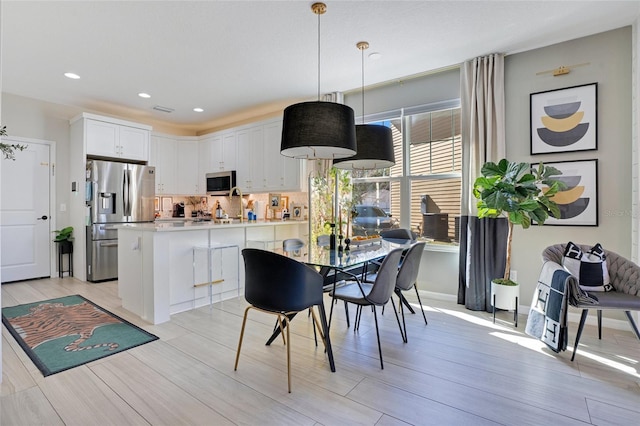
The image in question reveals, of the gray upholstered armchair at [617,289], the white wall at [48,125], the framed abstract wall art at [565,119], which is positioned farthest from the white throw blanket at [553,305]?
the white wall at [48,125]

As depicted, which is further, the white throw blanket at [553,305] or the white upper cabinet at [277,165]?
the white upper cabinet at [277,165]

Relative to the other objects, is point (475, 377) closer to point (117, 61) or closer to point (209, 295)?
point (209, 295)

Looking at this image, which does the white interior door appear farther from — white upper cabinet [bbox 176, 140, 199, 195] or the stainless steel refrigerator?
white upper cabinet [bbox 176, 140, 199, 195]

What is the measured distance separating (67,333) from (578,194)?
5064 millimetres

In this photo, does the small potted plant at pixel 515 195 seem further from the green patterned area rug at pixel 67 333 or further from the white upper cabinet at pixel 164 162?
the white upper cabinet at pixel 164 162

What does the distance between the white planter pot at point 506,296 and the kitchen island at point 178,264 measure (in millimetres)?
2830

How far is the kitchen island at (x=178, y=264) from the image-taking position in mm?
3262

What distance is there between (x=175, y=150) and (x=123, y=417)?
5.45 metres

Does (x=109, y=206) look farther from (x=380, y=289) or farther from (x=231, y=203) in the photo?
(x=380, y=289)

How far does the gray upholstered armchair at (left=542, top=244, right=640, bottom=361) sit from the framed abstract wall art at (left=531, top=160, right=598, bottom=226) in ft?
1.54

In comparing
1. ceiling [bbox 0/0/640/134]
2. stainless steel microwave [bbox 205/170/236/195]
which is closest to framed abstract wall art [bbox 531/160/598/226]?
ceiling [bbox 0/0/640/134]

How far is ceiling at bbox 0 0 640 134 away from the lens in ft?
9.12

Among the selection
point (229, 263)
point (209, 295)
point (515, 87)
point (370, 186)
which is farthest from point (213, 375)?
point (515, 87)

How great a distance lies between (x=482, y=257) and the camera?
12.0ft
